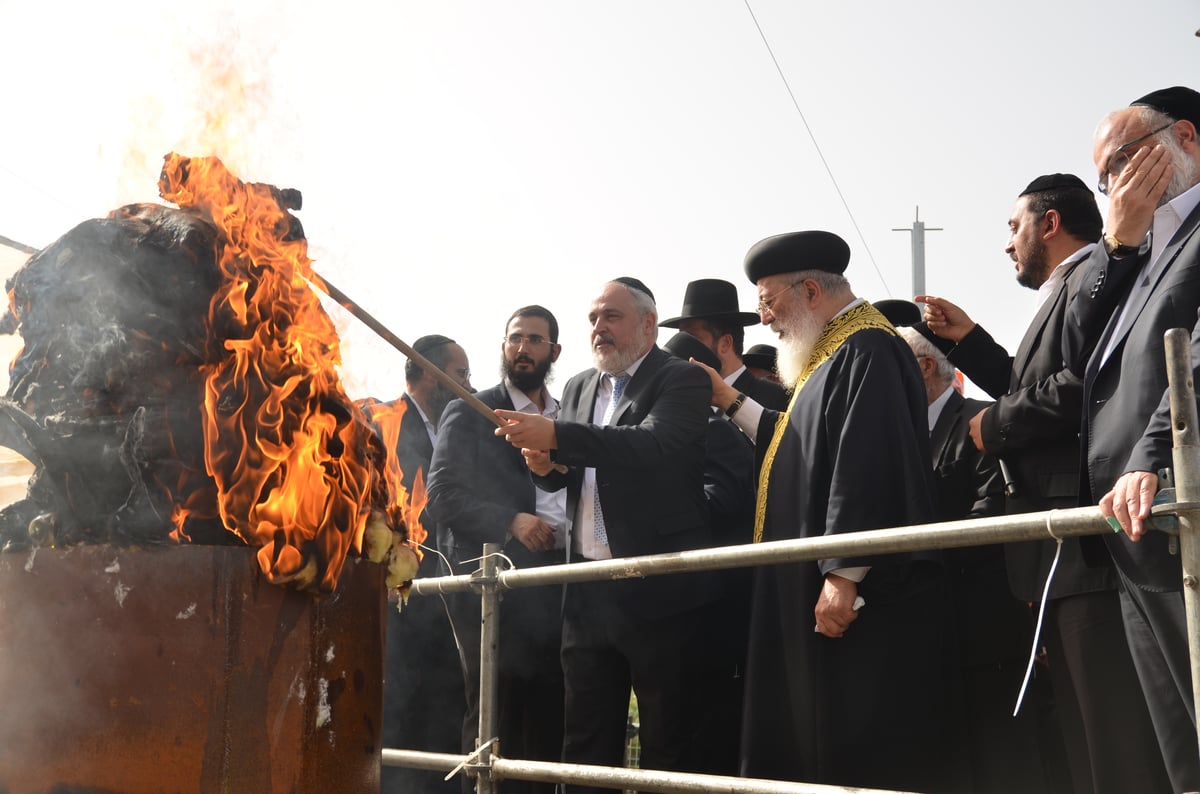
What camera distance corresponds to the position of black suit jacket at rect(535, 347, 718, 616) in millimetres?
4832

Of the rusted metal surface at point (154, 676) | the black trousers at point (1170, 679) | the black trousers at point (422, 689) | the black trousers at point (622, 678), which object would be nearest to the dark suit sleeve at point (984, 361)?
the black trousers at point (622, 678)

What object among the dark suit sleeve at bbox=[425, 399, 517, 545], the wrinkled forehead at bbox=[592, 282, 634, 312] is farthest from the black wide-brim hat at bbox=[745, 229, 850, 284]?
the dark suit sleeve at bbox=[425, 399, 517, 545]

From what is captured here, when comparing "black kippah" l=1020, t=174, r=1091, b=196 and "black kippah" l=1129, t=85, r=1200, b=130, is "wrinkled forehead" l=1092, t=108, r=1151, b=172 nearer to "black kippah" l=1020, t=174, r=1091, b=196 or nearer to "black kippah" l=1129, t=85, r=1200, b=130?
"black kippah" l=1129, t=85, r=1200, b=130

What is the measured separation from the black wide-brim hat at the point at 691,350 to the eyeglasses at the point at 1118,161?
314 centimetres

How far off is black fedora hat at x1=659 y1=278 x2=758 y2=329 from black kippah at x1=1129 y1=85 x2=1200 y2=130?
11.4ft

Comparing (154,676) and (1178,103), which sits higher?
(1178,103)

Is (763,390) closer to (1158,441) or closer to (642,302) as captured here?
(642,302)

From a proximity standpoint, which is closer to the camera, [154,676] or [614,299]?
[154,676]

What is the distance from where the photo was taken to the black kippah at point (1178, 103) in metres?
3.56

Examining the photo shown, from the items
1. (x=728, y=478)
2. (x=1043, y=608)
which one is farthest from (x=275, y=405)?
(x=728, y=478)

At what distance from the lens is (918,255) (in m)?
19.1

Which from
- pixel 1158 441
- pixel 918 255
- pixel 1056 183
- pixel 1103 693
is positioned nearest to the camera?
pixel 1158 441

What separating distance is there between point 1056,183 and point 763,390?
7.55 ft

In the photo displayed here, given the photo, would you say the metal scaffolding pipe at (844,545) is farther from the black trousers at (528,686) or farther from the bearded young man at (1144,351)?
the black trousers at (528,686)
